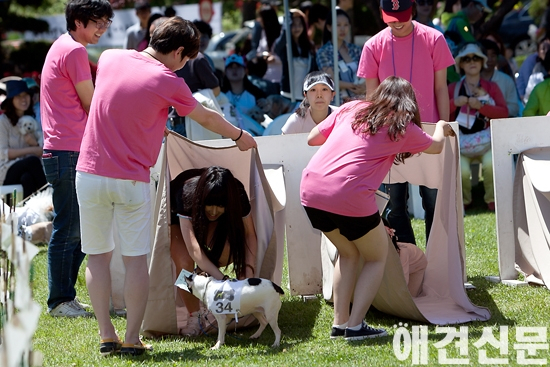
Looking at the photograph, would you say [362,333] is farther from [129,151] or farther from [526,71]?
[526,71]

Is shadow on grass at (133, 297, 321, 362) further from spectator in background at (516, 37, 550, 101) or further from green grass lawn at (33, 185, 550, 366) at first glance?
spectator in background at (516, 37, 550, 101)

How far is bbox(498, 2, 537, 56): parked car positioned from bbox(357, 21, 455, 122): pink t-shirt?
Result: 1137 cm

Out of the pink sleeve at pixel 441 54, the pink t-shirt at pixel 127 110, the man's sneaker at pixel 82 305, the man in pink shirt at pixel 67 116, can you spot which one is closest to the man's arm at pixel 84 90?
the man in pink shirt at pixel 67 116

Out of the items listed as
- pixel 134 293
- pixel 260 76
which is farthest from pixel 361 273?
pixel 260 76

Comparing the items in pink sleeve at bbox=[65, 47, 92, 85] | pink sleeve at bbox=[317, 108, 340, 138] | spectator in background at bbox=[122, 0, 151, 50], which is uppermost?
spectator in background at bbox=[122, 0, 151, 50]

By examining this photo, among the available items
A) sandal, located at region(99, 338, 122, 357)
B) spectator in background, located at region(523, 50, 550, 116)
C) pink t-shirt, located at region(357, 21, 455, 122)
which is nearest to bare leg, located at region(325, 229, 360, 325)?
sandal, located at region(99, 338, 122, 357)

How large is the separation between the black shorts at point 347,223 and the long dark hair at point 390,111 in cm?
44

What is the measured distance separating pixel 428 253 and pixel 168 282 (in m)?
1.67

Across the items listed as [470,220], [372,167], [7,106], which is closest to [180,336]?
[372,167]

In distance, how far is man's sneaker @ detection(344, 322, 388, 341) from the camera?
14.0ft

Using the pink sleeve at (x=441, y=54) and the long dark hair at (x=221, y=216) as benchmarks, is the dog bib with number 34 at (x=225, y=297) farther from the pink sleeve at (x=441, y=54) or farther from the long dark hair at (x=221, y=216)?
the pink sleeve at (x=441, y=54)

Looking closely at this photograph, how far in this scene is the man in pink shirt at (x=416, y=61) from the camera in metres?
5.27

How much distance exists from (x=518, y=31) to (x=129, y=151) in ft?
48.4

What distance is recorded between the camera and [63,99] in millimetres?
4949
